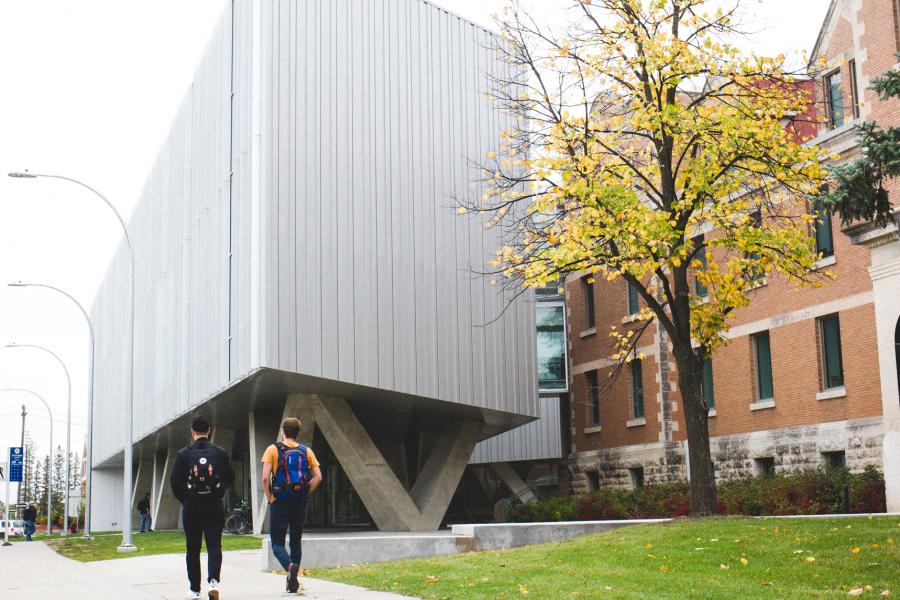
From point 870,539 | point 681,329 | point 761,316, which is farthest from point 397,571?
point 761,316

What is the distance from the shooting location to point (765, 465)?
30.0 metres

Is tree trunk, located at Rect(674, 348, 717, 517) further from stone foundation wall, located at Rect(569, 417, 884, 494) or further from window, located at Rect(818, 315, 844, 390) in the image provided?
window, located at Rect(818, 315, 844, 390)

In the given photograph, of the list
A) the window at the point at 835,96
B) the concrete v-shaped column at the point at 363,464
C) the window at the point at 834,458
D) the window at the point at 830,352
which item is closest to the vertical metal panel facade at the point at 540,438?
the concrete v-shaped column at the point at 363,464

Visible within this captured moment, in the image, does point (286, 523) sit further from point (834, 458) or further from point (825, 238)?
point (825, 238)

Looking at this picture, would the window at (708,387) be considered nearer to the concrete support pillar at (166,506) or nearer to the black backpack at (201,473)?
the black backpack at (201,473)

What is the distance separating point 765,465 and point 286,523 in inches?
855

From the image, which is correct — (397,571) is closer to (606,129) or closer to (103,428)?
(606,129)

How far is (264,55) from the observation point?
2831 cm

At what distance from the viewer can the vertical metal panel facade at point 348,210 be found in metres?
28.0

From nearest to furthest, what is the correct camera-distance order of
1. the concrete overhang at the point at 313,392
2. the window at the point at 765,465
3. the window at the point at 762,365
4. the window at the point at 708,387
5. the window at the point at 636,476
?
the concrete overhang at the point at 313,392
the window at the point at 765,465
the window at the point at 762,365
the window at the point at 708,387
the window at the point at 636,476

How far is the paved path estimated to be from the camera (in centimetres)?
1143

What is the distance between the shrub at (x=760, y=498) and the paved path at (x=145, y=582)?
13.2 meters

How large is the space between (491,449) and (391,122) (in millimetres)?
18772

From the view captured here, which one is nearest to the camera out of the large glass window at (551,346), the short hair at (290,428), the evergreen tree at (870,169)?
the short hair at (290,428)
